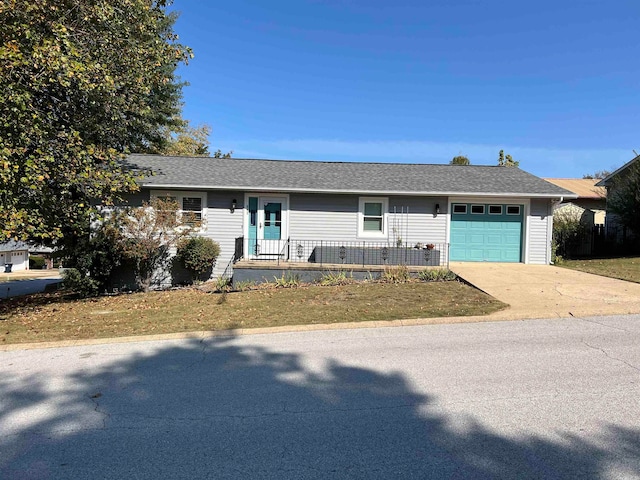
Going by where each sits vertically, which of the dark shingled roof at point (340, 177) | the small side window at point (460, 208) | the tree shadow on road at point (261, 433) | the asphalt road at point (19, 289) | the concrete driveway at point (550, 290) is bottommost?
the asphalt road at point (19, 289)

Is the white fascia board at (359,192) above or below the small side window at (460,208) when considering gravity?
above

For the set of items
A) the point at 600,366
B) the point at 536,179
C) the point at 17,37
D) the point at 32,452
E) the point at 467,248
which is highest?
the point at 17,37

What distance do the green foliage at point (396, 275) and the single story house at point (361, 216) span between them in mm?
1476

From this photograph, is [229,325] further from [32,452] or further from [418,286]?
[418,286]

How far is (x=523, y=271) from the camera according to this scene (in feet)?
41.0

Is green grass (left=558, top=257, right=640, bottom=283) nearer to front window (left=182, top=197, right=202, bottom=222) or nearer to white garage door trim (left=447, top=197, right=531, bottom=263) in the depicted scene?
white garage door trim (left=447, top=197, right=531, bottom=263)

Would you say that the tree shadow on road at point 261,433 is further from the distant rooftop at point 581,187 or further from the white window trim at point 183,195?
the distant rooftop at point 581,187

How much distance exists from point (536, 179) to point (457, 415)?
48.0 feet

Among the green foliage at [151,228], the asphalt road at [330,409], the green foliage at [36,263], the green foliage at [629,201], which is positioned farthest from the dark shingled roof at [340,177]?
the green foliage at [36,263]

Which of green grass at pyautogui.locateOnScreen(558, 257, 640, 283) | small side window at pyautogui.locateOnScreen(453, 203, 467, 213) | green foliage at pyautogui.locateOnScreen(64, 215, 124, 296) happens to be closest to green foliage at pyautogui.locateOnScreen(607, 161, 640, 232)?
green grass at pyautogui.locateOnScreen(558, 257, 640, 283)

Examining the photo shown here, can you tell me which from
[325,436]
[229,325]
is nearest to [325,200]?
[229,325]

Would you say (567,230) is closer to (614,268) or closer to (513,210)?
(513,210)

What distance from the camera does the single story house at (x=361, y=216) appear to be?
13922 mm

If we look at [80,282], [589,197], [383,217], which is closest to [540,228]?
[383,217]
